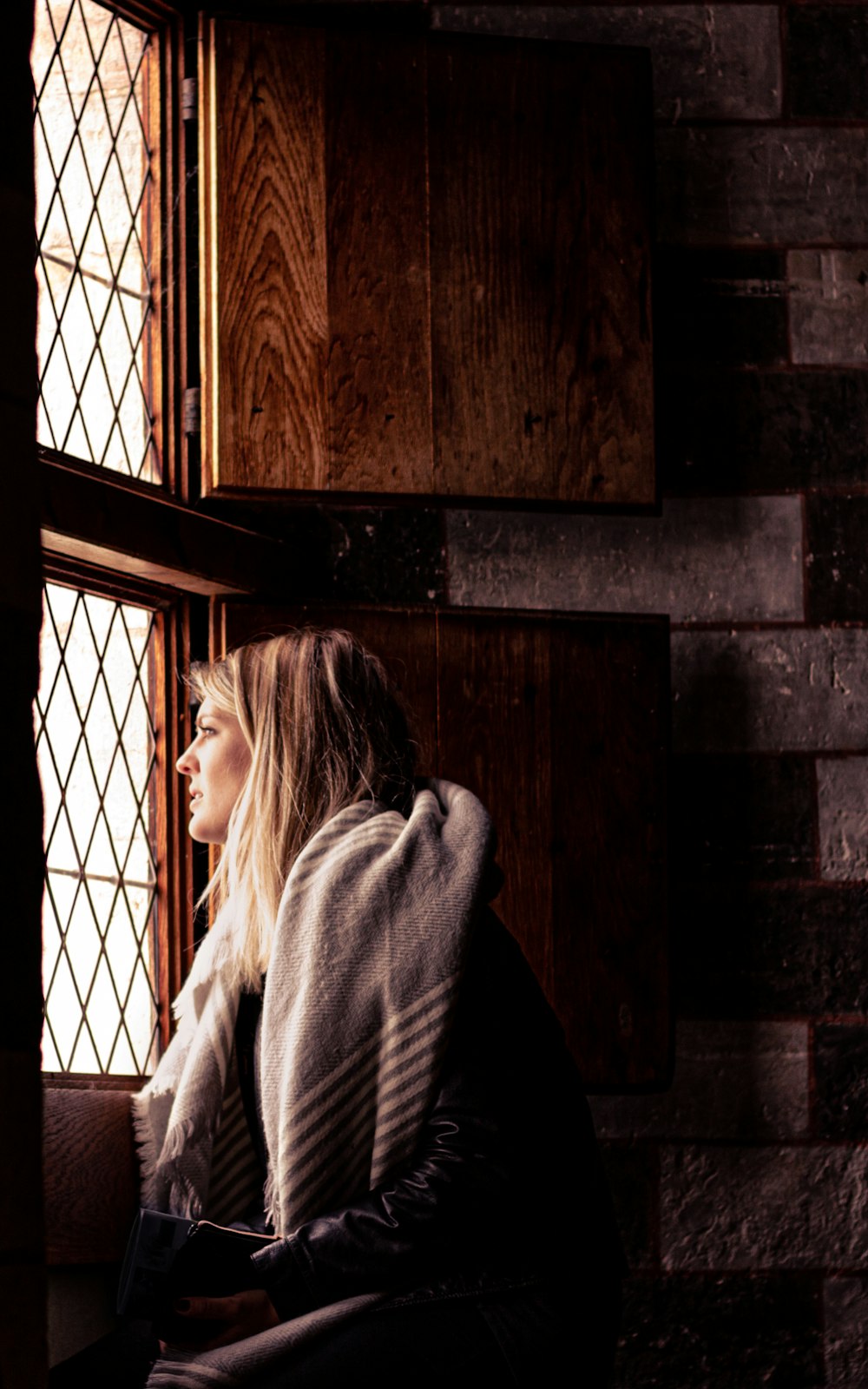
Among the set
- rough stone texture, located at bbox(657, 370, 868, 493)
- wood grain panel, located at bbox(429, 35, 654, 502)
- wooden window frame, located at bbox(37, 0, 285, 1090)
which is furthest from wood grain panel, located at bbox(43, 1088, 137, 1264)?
rough stone texture, located at bbox(657, 370, 868, 493)

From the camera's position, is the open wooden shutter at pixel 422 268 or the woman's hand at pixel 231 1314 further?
the open wooden shutter at pixel 422 268

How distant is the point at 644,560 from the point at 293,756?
3.83 ft

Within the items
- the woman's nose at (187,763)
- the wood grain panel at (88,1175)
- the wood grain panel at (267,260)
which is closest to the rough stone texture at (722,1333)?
the wood grain panel at (88,1175)

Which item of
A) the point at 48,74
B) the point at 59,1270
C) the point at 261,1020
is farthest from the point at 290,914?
the point at 48,74

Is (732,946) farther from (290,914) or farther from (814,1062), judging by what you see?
(290,914)

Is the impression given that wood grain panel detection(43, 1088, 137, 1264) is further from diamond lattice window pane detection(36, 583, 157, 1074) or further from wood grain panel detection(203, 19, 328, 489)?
wood grain panel detection(203, 19, 328, 489)

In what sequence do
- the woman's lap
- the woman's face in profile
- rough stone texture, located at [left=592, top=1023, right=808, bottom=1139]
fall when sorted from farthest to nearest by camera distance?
1. rough stone texture, located at [left=592, top=1023, right=808, bottom=1139]
2. the woman's face in profile
3. the woman's lap

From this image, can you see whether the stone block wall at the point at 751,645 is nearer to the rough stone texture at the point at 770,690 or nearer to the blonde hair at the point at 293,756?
the rough stone texture at the point at 770,690

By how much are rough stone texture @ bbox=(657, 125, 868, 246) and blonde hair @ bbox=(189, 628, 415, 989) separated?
141 cm

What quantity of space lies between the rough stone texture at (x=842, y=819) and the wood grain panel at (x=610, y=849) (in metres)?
0.37

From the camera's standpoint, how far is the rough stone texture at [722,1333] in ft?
9.89

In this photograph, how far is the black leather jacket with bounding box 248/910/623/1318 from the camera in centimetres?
190

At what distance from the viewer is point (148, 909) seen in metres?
2.82

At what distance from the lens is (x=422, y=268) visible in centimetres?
295
